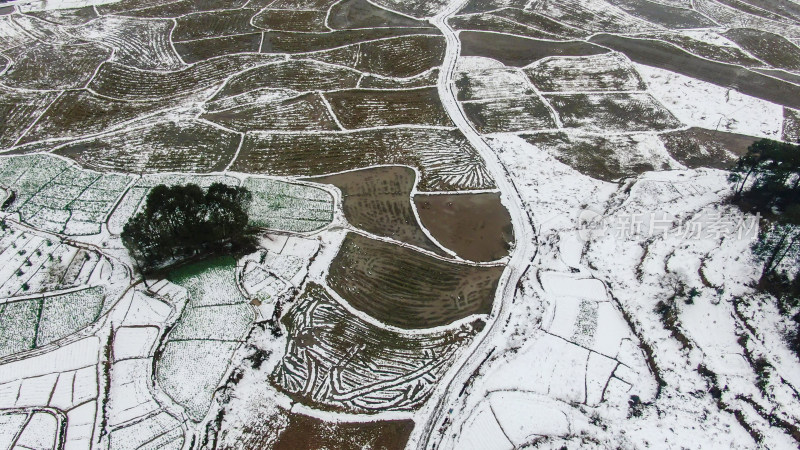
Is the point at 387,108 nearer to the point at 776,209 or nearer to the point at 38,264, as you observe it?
the point at 38,264

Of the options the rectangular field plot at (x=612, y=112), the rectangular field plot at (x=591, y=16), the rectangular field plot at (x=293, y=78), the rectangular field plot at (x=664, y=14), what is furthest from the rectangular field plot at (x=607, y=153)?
the rectangular field plot at (x=664, y=14)

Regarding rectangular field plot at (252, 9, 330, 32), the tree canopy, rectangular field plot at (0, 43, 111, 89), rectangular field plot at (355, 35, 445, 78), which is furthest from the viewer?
rectangular field plot at (252, 9, 330, 32)

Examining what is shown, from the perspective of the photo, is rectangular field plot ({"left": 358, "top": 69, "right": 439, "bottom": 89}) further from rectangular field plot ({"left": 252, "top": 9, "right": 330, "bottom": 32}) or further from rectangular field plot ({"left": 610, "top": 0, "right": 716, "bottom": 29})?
rectangular field plot ({"left": 610, "top": 0, "right": 716, "bottom": 29})

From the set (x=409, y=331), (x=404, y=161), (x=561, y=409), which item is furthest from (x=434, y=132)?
(x=561, y=409)

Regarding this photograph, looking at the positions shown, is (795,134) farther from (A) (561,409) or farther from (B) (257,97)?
(B) (257,97)

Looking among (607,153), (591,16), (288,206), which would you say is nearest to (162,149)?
(288,206)

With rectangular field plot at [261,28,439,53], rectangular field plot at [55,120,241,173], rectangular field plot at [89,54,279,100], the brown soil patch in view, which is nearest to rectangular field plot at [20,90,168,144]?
rectangular field plot at [89,54,279,100]

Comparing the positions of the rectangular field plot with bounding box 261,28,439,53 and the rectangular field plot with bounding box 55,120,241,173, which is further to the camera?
the rectangular field plot with bounding box 261,28,439,53
